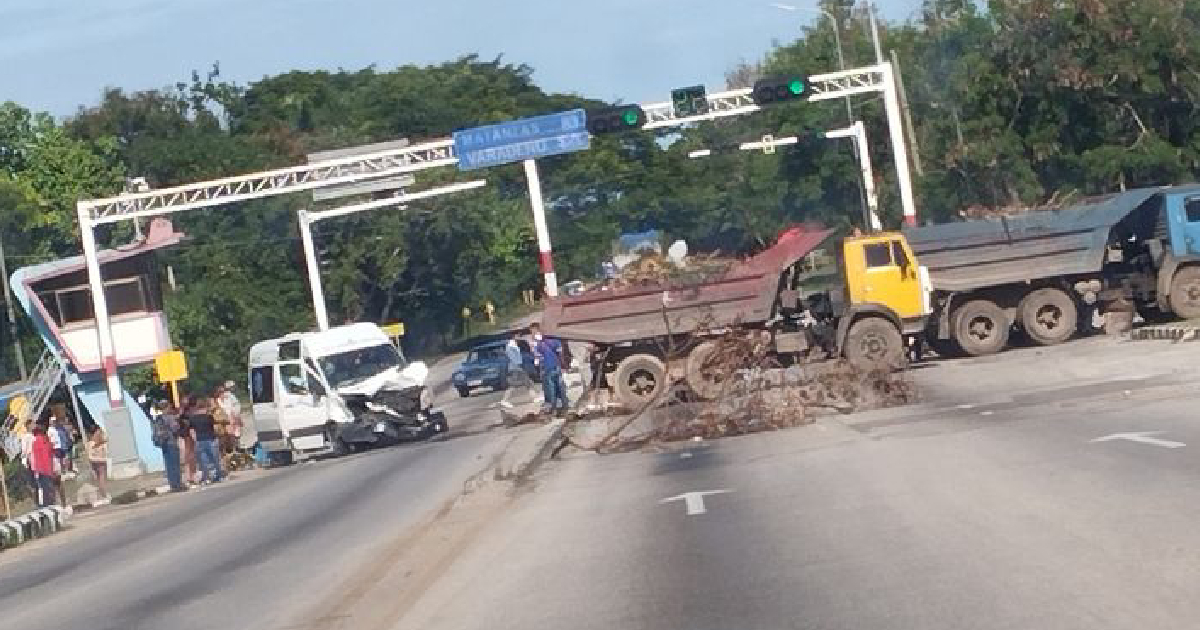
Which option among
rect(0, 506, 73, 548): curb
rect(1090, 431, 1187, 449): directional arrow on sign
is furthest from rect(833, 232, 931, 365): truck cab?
rect(1090, 431, 1187, 449): directional arrow on sign

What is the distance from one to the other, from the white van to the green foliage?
23.7ft

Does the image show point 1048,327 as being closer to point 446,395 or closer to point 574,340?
point 574,340

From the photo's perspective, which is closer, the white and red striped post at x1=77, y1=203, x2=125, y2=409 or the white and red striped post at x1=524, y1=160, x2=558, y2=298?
the white and red striped post at x1=77, y1=203, x2=125, y2=409

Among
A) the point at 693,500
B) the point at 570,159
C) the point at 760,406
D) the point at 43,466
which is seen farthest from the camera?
the point at 570,159

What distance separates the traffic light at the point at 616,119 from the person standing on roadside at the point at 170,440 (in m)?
12.0

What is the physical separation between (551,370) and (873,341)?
5.81 metres

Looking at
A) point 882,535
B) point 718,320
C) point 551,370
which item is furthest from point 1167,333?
point 882,535

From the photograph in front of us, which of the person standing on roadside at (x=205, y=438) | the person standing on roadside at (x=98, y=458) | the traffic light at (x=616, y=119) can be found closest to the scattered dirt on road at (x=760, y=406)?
the person standing on roadside at (x=205, y=438)

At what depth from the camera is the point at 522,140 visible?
50.0 m

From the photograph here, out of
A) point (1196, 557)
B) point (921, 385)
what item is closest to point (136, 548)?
point (921, 385)

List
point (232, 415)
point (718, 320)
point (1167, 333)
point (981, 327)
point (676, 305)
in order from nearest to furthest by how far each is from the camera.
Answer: point (1167, 333) < point (718, 320) < point (676, 305) < point (981, 327) < point (232, 415)

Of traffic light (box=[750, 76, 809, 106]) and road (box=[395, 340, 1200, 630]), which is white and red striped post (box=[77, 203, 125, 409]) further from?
road (box=[395, 340, 1200, 630])

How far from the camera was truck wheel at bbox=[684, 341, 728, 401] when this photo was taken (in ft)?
109

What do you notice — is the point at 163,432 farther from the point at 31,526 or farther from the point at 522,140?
the point at 522,140
